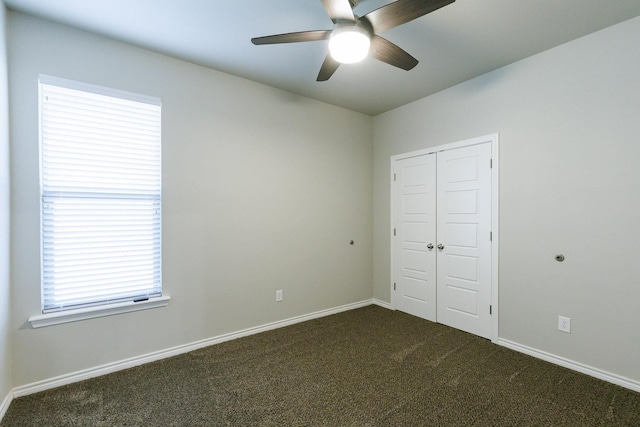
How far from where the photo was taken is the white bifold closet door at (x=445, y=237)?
303 centimetres

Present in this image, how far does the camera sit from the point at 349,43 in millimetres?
1770

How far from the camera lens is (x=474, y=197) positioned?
309 centimetres

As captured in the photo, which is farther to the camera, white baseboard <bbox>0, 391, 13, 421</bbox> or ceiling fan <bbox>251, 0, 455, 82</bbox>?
white baseboard <bbox>0, 391, 13, 421</bbox>

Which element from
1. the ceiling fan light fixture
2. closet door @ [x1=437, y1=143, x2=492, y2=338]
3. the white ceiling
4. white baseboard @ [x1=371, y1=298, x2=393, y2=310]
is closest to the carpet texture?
closet door @ [x1=437, y1=143, x2=492, y2=338]

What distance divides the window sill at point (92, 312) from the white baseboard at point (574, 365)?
322cm

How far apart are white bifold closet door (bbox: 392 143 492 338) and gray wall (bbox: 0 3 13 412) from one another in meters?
3.66

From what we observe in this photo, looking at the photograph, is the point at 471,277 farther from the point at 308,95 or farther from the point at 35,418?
the point at 35,418

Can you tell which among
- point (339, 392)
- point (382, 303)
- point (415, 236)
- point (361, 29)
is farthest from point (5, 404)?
point (415, 236)

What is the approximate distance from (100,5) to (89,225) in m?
1.56

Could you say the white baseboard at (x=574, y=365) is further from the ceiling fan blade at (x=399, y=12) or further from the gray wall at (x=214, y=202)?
the ceiling fan blade at (x=399, y=12)

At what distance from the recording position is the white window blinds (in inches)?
84.7

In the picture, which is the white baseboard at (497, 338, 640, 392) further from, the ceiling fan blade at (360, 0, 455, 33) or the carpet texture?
the ceiling fan blade at (360, 0, 455, 33)

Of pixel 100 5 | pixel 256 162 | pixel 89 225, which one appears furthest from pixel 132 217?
pixel 100 5

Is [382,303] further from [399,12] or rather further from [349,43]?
[399,12]
